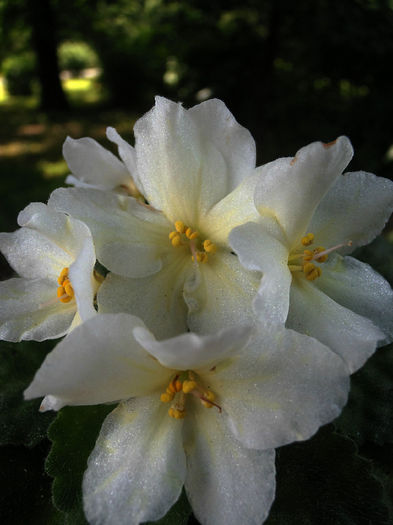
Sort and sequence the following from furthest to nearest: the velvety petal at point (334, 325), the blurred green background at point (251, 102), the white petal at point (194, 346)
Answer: the blurred green background at point (251, 102)
the velvety petal at point (334, 325)
the white petal at point (194, 346)

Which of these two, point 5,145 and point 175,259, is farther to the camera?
point 5,145

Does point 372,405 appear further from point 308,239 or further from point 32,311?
point 32,311

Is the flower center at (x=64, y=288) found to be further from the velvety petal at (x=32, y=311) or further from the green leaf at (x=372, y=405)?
the green leaf at (x=372, y=405)

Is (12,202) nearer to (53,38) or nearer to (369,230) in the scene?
(369,230)

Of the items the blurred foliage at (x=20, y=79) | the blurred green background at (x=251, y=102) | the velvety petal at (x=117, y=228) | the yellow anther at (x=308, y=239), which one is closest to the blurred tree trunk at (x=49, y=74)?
the blurred green background at (x=251, y=102)

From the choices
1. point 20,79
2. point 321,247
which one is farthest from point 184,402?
point 20,79

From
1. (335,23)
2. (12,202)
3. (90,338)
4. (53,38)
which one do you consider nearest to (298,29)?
(335,23)
